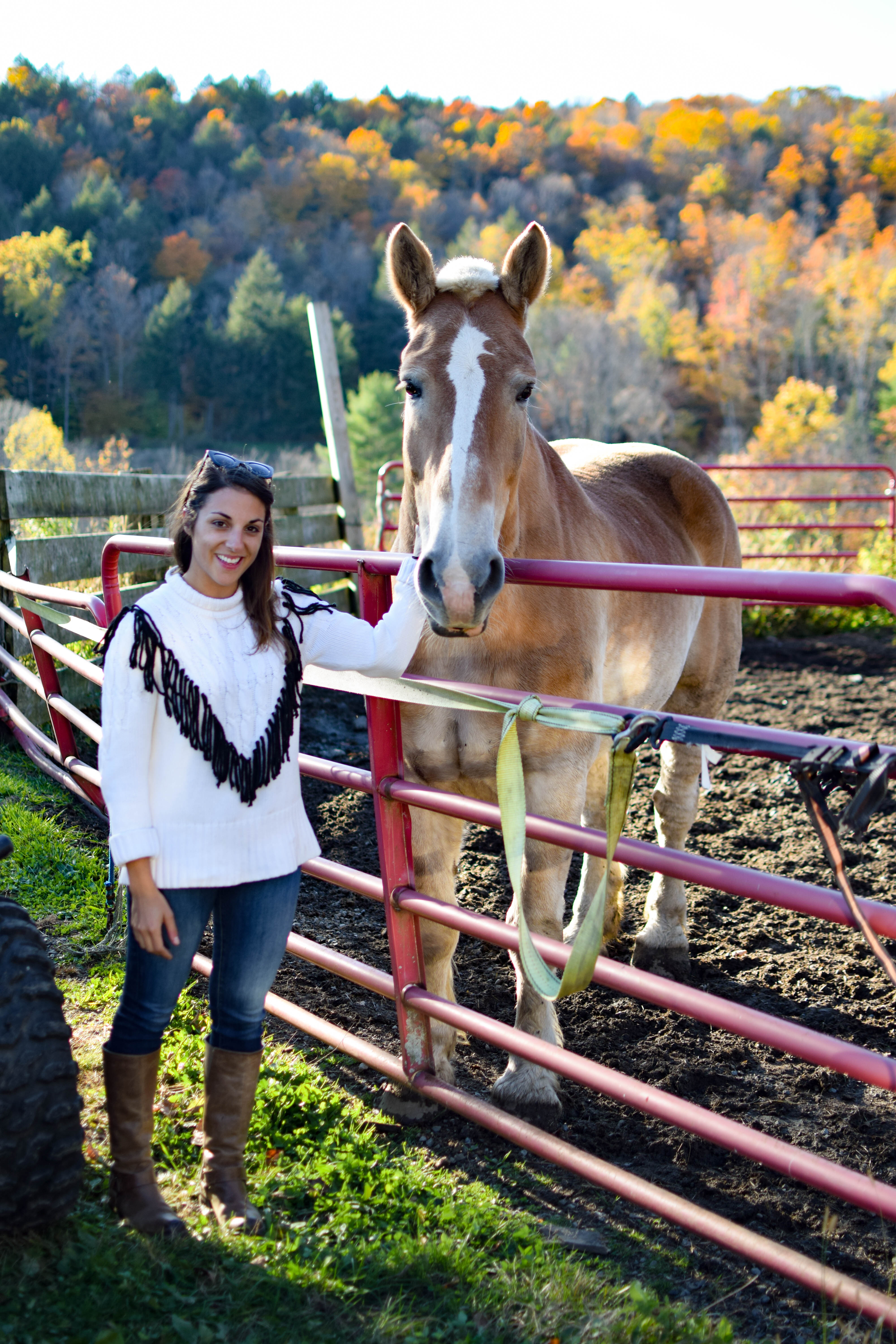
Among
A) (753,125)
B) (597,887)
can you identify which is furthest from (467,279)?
(753,125)

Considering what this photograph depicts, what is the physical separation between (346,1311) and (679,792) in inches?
102

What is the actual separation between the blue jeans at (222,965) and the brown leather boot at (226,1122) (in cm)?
3

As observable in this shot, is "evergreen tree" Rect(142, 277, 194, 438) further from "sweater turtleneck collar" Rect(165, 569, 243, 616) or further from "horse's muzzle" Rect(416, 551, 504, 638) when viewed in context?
"horse's muzzle" Rect(416, 551, 504, 638)

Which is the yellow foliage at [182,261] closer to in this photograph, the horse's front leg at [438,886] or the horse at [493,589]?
the horse at [493,589]

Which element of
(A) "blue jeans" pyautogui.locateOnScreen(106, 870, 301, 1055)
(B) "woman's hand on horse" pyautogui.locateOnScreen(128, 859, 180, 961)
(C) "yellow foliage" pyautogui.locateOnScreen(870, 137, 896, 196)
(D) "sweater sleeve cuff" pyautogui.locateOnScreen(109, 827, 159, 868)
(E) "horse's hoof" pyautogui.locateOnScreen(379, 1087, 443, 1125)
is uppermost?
(C) "yellow foliage" pyautogui.locateOnScreen(870, 137, 896, 196)

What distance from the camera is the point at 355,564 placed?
2.22 meters

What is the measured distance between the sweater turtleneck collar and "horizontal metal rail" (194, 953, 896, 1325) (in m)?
1.24

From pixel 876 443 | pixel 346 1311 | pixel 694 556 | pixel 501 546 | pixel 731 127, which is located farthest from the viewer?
pixel 731 127

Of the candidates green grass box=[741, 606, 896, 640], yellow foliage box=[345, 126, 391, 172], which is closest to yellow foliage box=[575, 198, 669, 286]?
yellow foliage box=[345, 126, 391, 172]

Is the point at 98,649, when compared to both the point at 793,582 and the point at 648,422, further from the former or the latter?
the point at 648,422

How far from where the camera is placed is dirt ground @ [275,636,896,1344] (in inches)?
81.8

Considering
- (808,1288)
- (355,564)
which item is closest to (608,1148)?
(808,1288)

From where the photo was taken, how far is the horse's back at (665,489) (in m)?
3.92

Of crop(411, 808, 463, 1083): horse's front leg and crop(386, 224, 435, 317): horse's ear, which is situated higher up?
crop(386, 224, 435, 317): horse's ear
